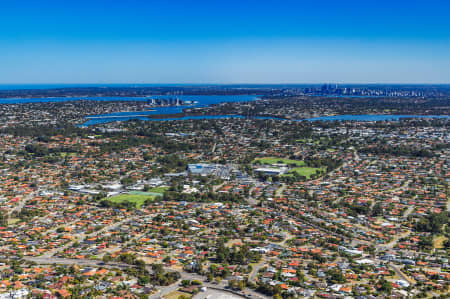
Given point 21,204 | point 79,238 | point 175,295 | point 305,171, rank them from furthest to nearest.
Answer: point 305,171 < point 21,204 < point 79,238 < point 175,295

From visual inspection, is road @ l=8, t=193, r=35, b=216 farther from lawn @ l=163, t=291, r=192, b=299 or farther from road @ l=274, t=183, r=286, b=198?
road @ l=274, t=183, r=286, b=198

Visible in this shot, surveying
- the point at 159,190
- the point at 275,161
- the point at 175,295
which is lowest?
the point at 175,295

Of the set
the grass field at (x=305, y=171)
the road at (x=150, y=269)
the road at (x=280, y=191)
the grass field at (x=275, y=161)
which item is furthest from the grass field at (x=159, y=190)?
the grass field at (x=275, y=161)

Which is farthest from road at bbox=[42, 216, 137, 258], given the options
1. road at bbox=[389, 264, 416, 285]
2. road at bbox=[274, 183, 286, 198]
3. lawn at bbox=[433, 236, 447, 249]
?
lawn at bbox=[433, 236, 447, 249]

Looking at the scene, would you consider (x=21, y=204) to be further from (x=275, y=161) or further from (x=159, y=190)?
(x=275, y=161)

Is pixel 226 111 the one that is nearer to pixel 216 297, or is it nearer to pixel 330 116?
pixel 330 116

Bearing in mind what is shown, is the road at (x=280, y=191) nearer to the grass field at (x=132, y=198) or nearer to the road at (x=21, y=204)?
the grass field at (x=132, y=198)

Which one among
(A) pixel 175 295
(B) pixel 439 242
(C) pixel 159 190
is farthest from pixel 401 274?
(C) pixel 159 190

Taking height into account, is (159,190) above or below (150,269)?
above
